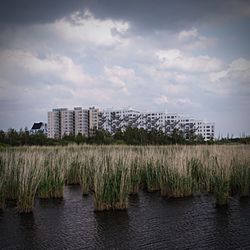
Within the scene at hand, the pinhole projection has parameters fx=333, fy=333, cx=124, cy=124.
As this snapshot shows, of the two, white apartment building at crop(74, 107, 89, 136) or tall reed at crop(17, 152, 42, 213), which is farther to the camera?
white apartment building at crop(74, 107, 89, 136)

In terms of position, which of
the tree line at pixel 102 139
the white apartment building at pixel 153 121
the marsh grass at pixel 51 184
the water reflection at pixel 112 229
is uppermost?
the white apartment building at pixel 153 121

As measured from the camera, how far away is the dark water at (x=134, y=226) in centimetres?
528

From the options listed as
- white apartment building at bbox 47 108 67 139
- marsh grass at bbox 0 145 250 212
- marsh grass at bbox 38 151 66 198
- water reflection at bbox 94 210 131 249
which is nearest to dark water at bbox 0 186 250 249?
water reflection at bbox 94 210 131 249

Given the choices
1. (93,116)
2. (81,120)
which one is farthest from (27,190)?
(81,120)

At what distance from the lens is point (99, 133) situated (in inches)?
1556

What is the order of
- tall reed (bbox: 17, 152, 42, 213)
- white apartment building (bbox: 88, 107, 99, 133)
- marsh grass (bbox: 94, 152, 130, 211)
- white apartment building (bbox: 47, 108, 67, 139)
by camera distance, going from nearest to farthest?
tall reed (bbox: 17, 152, 42, 213), marsh grass (bbox: 94, 152, 130, 211), white apartment building (bbox: 88, 107, 99, 133), white apartment building (bbox: 47, 108, 67, 139)

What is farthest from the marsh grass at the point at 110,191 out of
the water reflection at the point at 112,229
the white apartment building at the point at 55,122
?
the white apartment building at the point at 55,122

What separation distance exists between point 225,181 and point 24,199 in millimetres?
4577

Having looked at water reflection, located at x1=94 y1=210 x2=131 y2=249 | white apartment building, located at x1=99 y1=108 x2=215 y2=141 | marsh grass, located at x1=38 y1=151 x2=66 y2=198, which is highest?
white apartment building, located at x1=99 y1=108 x2=215 y2=141

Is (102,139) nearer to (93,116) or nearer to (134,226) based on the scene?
(134,226)

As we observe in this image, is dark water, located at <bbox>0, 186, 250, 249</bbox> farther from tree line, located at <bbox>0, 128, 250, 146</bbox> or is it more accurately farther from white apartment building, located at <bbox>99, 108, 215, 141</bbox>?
white apartment building, located at <bbox>99, 108, 215, 141</bbox>

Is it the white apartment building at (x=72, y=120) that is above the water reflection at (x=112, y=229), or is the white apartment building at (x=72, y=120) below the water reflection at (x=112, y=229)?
above

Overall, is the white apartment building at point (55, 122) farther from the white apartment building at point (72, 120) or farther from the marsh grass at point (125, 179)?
the marsh grass at point (125, 179)

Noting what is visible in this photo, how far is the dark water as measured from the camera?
5.28 metres
